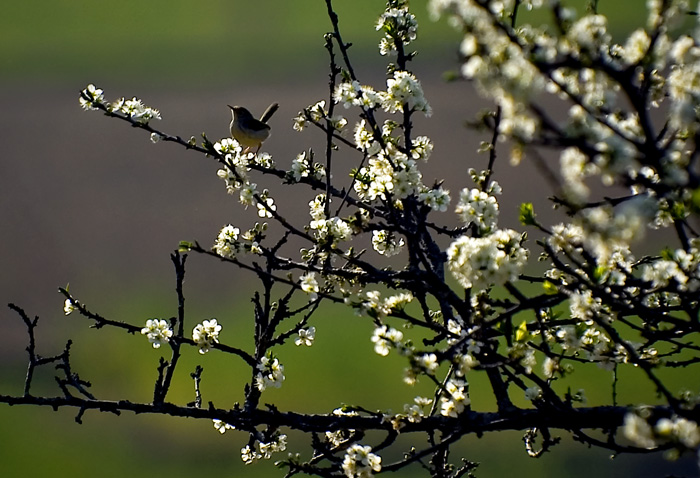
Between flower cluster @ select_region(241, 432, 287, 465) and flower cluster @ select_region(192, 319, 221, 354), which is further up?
flower cluster @ select_region(192, 319, 221, 354)

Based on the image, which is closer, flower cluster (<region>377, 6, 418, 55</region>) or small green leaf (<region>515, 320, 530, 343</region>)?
small green leaf (<region>515, 320, 530, 343</region>)

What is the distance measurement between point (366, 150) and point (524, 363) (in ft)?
2.22

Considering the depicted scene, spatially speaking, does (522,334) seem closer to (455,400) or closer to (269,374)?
(455,400)

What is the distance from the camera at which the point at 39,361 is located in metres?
1.45

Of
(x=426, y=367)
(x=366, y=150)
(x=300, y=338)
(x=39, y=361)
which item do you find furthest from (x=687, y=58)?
(x=39, y=361)

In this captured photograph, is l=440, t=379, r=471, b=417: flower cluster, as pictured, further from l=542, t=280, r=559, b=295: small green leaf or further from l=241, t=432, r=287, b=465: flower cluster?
l=241, t=432, r=287, b=465: flower cluster

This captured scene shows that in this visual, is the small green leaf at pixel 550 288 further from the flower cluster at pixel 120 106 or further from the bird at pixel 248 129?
the bird at pixel 248 129

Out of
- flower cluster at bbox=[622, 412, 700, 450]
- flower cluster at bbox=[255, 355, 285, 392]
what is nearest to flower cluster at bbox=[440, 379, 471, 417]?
flower cluster at bbox=[255, 355, 285, 392]

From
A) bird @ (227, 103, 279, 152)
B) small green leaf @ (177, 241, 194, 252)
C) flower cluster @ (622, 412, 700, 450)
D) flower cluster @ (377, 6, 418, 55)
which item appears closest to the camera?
flower cluster @ (622, 412, 700, 450)

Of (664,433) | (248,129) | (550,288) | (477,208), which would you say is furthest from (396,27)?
(664,433)

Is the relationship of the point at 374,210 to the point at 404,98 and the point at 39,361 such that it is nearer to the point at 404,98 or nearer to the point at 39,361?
the point at 404,98

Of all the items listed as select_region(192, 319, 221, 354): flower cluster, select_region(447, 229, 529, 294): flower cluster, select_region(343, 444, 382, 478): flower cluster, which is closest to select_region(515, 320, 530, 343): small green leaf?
select_region(447, 229, 529, 294): flower cluster

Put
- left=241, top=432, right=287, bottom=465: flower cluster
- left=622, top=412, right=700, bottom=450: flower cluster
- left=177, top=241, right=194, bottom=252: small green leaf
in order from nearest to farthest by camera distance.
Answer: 1. left=622, top=412, right=700, bottom=450: flower cluster
2. left=177, top=241, right=194, bottom=252: small green leaf
3. left=241, top=432, right=287, bottom=465: flower cluster

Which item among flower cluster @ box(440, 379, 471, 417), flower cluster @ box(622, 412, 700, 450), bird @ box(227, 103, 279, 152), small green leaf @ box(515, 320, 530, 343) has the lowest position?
flower cluster @ box(622, 412, 700, 450)
